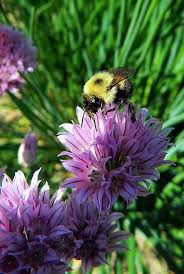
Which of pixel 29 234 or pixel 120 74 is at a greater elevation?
pixel 120 74

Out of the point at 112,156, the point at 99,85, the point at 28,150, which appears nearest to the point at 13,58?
the point at 28,150

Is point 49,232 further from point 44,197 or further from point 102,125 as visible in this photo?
point 102,125

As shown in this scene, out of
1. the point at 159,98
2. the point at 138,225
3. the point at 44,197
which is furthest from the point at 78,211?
the point at 159,98

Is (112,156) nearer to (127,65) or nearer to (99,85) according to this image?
(99,85)

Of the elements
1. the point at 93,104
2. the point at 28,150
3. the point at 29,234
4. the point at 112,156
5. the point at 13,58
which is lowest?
the point at 29,234

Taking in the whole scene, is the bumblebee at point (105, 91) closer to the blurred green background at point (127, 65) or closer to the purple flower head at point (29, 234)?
the purple flower head at point (29, 234)

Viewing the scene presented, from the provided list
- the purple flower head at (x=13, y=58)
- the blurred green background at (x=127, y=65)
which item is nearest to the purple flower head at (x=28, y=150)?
the blurred green background at (x=127, y=65)
